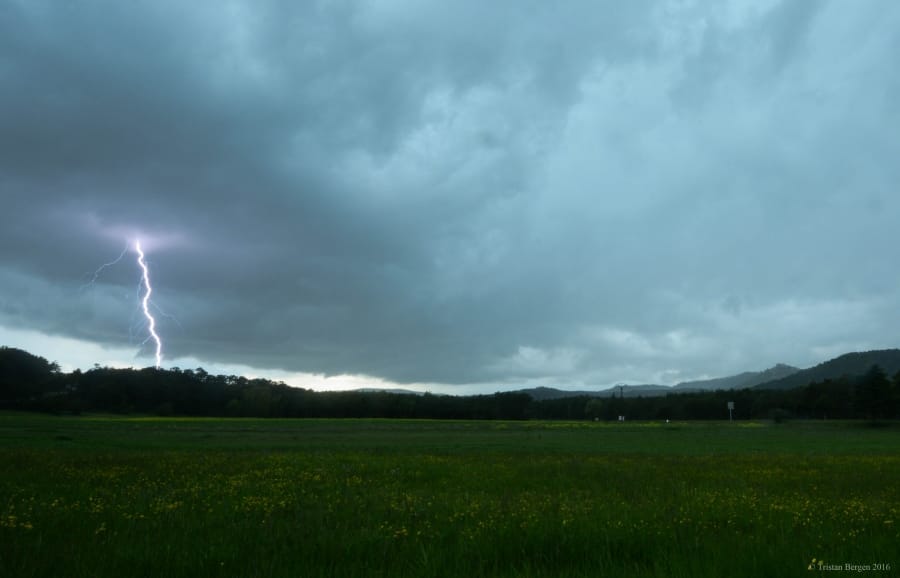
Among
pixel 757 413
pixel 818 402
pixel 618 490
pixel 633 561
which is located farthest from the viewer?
pixel 757 413

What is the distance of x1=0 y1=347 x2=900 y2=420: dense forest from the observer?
430 feet

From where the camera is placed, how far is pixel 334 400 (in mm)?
167375

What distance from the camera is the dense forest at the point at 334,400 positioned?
13112 cm

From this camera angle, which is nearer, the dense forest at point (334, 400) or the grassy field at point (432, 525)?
the grassy field at point (432, 525)

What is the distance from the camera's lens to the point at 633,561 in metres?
8.19

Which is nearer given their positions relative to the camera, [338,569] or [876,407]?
[338,569]

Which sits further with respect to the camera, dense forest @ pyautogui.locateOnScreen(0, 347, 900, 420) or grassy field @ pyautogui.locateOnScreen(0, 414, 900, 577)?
dense forest @ pyautogui.locateOnScreen(0, 347, 900, 420)

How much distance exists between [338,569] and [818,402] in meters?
167

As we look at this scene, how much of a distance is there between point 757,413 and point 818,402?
48.3 feet

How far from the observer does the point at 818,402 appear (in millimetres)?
146125

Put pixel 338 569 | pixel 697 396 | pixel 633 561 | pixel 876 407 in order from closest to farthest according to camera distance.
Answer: pixel 338 569 → pixel 633 561 → pixel 876 407 → pixel 697 396

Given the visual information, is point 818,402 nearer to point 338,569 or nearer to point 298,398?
point 298,398

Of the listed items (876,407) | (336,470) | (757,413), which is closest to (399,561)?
(336,470)

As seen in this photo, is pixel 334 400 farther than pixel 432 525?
Yes
